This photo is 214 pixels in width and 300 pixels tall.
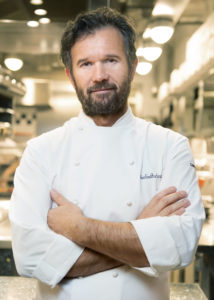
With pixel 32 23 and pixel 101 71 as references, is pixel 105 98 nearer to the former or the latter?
pixel 101 71

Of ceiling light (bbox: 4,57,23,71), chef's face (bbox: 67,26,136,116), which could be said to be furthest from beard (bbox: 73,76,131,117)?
ceiling light (bbox: 4,57,23,71)

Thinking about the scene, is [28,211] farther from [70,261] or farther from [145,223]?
[145,223]

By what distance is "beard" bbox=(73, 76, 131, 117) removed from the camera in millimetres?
1295

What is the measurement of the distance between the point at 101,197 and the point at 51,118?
7205 mm

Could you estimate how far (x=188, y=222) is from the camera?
1.19 meters

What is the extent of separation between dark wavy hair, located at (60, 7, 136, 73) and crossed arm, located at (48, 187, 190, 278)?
0.51 metres

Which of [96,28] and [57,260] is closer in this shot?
[57,260]

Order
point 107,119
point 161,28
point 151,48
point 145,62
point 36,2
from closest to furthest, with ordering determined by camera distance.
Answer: point 107,119 < point 36,2 < point 161,28 < point 151,48 < point 145,62

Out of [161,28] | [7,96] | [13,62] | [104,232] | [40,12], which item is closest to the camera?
[104,232]

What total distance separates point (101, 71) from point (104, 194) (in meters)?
0.41

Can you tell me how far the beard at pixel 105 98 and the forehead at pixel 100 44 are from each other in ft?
0.34

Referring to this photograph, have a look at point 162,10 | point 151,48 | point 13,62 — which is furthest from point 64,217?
point 151,48

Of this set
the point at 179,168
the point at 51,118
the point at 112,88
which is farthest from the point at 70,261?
the point at 51,118

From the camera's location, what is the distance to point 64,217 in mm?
1215
